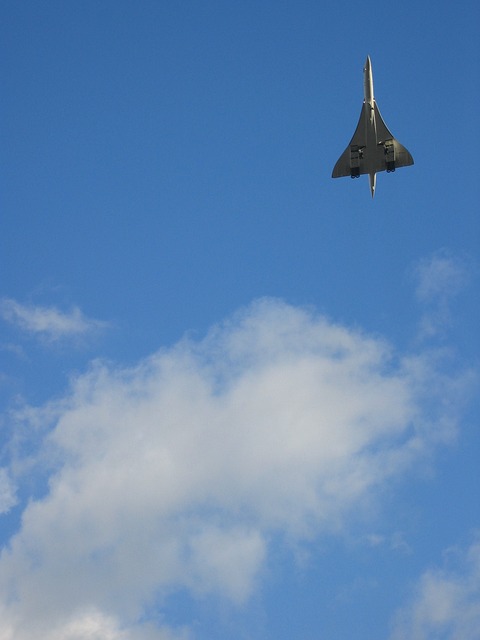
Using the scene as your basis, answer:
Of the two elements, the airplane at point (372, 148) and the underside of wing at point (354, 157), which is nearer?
the airplane at point (372, 148)

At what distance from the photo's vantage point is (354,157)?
469 ft

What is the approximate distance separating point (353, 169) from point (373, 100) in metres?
8.71

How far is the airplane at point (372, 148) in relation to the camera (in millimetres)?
139875

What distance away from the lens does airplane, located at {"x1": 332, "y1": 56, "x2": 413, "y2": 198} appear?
459ft

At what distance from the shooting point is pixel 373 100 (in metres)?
139

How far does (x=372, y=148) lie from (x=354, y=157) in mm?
2390

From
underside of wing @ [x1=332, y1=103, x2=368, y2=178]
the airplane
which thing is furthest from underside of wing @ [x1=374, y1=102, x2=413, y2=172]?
underside of wing @ [x1=332, y1=103, x2=368, y2=178]

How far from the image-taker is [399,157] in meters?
142

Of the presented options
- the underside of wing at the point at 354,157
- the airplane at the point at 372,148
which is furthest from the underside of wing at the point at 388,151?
the underside of wing at the point at 354,157

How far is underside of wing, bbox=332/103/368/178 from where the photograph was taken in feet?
464

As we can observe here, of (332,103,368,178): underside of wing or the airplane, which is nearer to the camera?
the airplane

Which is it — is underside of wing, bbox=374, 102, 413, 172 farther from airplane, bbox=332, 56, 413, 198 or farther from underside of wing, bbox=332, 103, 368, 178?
underside of wing, bbox=332, 103, 368, 178

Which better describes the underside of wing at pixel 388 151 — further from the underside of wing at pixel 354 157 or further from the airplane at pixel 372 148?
the underside of wing at pixel 354 157

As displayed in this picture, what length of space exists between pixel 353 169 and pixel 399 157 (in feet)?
18.0
